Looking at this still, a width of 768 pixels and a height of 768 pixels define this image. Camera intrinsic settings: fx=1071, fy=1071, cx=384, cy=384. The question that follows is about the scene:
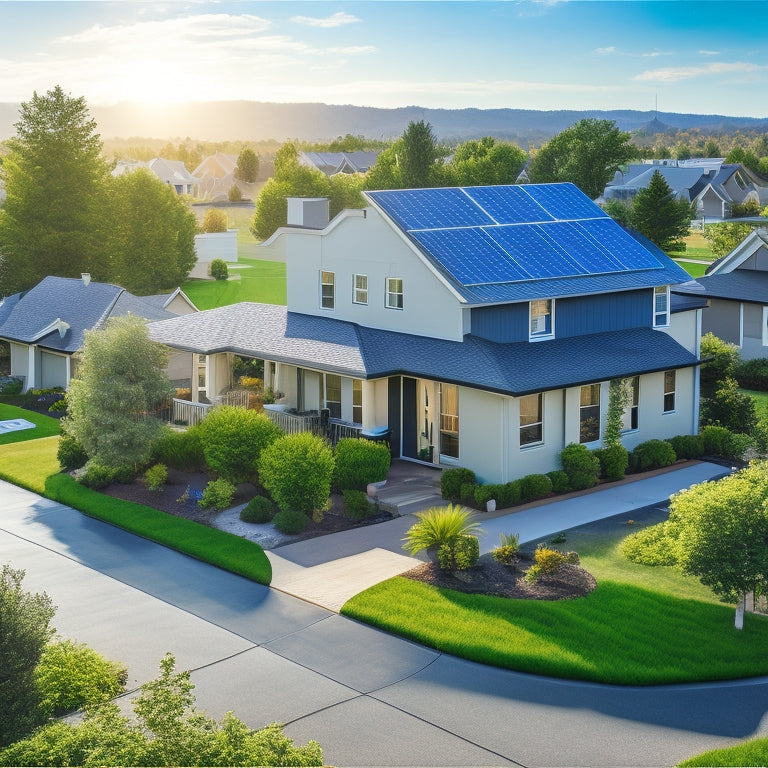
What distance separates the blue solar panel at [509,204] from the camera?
1342 inches

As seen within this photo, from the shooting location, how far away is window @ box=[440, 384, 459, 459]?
29.5 metres

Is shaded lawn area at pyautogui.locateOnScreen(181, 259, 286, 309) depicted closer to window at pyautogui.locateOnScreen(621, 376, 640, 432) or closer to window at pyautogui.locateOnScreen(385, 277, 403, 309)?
window at pyautogui.locateOnScreen(385, 277, 403, 309)

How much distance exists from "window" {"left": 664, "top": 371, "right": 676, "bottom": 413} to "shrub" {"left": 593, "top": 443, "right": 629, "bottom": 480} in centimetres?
341

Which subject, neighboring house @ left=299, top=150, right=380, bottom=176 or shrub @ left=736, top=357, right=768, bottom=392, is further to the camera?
neighboring house @ left=299, top=150, right=380, bottom=176

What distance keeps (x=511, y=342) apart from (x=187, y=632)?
44.8 ft

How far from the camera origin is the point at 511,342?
30.2 metres

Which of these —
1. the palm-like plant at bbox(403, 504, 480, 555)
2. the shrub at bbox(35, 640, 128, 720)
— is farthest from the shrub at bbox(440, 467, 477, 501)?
the shrub at bbox(35, 640, 128, 720)

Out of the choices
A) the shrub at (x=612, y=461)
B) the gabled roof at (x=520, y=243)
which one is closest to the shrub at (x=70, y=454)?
the gabled roof at (x=520, y=243)

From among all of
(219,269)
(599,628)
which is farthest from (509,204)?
(219,269)

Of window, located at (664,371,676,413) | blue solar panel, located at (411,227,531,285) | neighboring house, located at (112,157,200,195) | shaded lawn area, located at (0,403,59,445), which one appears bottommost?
shaded lawn area, located at (0,403,59,445)

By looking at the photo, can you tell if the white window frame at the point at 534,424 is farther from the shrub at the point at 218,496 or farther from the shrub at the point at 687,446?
the shrub at the point at 218,496

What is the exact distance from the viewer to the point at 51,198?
62438mm

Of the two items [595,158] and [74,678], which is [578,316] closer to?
[74,678]

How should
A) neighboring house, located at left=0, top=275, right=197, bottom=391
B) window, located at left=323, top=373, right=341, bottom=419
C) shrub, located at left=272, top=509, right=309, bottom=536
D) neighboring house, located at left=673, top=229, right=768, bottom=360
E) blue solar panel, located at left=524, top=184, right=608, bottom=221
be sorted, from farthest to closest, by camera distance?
neighboring house, located at left=0, top=275, right=197, bottom=391, neighboring house, located at left=673, top=229, right=768, bottom=360, blue solar panel, located at left=524, top=184, right=608, bottom=221, window, located at left=323, top=373, right=341, bottom=419, shrub, located at left=272, top=509, right=309, bottom=536
